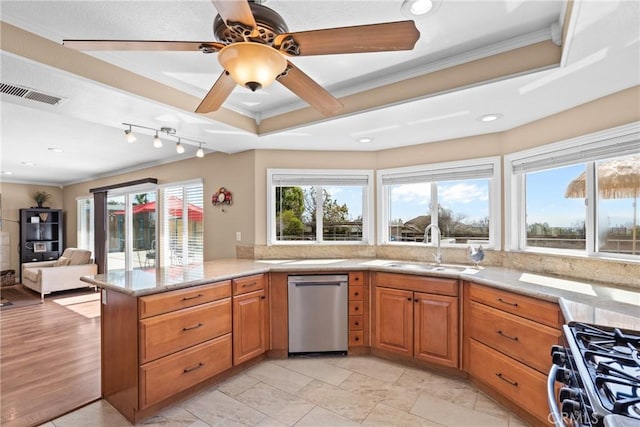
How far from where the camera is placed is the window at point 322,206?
3.79 m

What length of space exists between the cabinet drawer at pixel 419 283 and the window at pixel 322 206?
2.85ft

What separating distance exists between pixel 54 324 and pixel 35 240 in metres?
4.44

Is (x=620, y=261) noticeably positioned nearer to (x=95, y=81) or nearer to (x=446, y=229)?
(x=446, y=229)

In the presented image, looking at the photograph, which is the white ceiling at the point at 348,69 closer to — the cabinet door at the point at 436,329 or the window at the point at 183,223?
the window at the point at 183,223

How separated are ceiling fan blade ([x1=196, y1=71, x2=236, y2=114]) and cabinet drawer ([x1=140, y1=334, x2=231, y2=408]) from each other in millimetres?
1736

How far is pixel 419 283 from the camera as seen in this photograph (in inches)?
110

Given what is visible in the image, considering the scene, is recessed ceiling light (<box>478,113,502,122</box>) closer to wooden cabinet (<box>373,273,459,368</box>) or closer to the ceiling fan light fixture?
wooden cabinet (<box>373,273,459,368</box>)

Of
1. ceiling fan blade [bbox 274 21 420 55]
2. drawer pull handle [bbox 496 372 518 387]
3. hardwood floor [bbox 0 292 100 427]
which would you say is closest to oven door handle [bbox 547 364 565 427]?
drawer pull handle [bbox 496 372 518 387]

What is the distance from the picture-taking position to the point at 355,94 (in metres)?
2.53

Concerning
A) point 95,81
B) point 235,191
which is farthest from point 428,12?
point 235,191

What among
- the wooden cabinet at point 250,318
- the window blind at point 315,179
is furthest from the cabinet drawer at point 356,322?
the window blind at point 315,179

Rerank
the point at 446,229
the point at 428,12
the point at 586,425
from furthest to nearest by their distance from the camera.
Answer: the point at 446,229 → the point at 428,12 → the point at 586,425

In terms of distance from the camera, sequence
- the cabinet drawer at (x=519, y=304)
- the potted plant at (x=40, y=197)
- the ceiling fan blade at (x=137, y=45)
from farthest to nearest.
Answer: the potted plant at (x=40, y=197) < the cabinet drawer at (x=519, y=304) < the ceiling fan blade at (x=137, y=45)

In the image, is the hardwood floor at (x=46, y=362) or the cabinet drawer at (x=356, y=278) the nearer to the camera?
the hardwood floor at (x=46, y=362)
